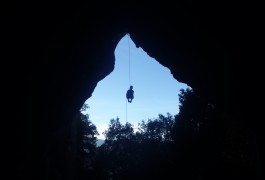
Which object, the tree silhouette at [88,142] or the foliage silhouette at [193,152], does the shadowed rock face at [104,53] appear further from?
the tree silhouette at [88,142]

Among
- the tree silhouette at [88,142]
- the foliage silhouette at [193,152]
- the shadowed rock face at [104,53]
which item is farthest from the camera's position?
the tree silhouette at [88,142]

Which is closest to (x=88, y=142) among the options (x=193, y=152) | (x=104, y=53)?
(x=193, y=152)

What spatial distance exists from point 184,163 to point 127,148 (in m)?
20.8

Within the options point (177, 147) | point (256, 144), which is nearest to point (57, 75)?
point (256, 144)

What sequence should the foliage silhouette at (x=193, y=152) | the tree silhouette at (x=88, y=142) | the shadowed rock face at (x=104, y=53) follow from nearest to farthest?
1. the shadowed rock face at (x=104, y=53)
2. the foliage silhouette at (x=193, y=152)
3. the tree silhouette at (x=88, y=142)

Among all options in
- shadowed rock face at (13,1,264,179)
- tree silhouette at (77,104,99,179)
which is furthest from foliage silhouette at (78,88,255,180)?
shadowed rock face at (13,1,264,179)

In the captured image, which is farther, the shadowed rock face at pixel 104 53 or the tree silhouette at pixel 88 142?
the tree silhouette at pixel 88 142

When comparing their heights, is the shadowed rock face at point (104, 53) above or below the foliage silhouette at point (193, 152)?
below

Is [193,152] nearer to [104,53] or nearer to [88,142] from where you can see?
[88,142]

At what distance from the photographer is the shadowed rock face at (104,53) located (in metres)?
10.0

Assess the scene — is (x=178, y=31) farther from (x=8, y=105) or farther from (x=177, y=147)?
(x=177, y=147)

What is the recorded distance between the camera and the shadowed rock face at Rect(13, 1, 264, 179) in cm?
1002

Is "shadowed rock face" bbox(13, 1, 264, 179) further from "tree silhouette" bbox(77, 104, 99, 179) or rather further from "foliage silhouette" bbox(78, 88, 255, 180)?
"tree silhouette" bbox(77, 104, 99, 179)

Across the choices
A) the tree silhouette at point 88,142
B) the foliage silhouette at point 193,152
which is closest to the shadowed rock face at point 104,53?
the foliage silhouette at point 193,152
